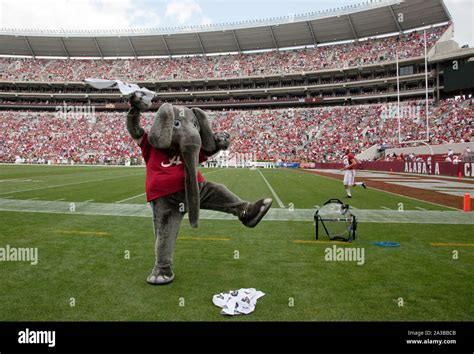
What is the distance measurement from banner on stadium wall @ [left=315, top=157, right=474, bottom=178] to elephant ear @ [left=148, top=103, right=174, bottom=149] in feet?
88.7

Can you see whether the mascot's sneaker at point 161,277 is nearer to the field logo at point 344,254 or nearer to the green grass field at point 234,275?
the green grass field at point 234,275

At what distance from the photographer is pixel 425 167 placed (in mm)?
31766

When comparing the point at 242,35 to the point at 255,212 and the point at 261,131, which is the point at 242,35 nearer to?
the point at 261,131

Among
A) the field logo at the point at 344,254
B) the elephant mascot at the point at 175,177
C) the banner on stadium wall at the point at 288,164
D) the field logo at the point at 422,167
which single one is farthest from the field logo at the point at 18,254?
the banner on stadium wall at the point at 288,164

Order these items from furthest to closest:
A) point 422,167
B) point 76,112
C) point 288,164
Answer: point 76,112
point 288,164
point 422,167

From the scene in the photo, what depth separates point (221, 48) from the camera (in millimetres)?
69688

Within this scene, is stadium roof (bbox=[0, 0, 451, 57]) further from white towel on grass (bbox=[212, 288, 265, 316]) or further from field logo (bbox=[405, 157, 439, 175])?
white towel on grass (bbox=[212, 288, 265, 316])

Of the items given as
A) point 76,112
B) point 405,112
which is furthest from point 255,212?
point 76,112

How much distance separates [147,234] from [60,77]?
7452 cm

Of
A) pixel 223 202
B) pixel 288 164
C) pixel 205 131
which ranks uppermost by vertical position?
pixel 288 164

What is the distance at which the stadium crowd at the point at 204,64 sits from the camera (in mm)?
60975

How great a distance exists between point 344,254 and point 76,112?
75.6 meters

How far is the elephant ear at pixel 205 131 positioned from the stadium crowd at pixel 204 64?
59644 millimetres
